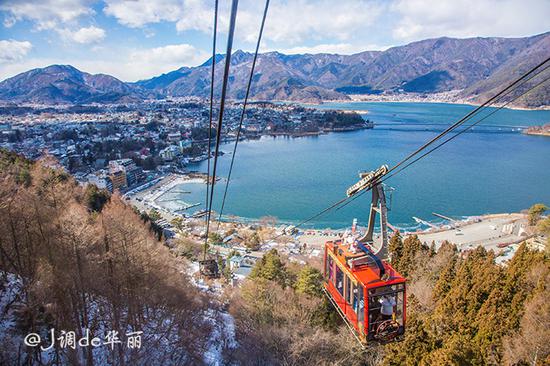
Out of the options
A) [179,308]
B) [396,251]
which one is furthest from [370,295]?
[396,251]

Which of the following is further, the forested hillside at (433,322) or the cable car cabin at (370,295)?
the forested hillside at (433,322)

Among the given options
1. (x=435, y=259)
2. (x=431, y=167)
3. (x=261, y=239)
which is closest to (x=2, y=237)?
(x=435, y=259)

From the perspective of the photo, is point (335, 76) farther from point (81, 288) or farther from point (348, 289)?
point (348, 289)

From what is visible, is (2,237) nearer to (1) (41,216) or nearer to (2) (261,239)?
(1) (41,216)

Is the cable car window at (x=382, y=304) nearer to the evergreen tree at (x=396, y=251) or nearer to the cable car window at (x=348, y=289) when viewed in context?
the cable car window at (x=348, y=289)

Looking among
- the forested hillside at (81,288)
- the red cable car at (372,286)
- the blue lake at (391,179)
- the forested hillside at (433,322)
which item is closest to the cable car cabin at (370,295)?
the red cable car at (372,286)

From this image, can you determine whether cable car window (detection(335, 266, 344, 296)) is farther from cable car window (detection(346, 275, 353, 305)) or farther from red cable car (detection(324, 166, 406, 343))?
cable car window (detection(346, 275, 353, 305))
